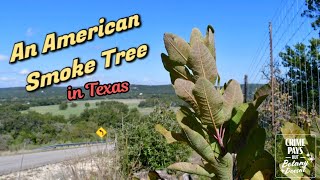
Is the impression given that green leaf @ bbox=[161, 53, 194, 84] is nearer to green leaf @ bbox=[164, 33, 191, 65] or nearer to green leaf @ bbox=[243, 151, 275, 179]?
green leaf @ bbox=[164, 33, 191, 65]

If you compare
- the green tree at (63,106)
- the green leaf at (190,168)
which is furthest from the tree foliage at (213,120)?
the green tree at (63,106)

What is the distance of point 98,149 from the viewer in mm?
4223

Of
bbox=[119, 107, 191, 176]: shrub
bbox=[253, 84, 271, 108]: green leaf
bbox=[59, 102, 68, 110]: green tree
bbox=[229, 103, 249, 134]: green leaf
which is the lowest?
bbox=[119, 107, 191, 176]: shrub

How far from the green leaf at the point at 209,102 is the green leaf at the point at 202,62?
3.1 inches

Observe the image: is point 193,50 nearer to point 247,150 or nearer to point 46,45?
point 247,150

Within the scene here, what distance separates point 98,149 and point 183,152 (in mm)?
5888

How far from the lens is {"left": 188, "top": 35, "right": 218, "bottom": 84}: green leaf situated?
3.54 ft

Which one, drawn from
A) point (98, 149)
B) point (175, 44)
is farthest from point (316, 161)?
point (98, 149)

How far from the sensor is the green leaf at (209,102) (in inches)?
40.2

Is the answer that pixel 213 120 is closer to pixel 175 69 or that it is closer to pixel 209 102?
pixel 209 102

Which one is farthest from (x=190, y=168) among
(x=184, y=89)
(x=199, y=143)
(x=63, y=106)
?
(x=63, y=106)

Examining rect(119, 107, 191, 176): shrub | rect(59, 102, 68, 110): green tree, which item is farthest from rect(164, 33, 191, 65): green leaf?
rect(59, 102, 68, 110): green tree

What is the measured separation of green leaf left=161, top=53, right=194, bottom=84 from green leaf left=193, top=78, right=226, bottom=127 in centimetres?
13

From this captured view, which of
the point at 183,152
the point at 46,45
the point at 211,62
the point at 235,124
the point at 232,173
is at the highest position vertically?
the point at 46,45
